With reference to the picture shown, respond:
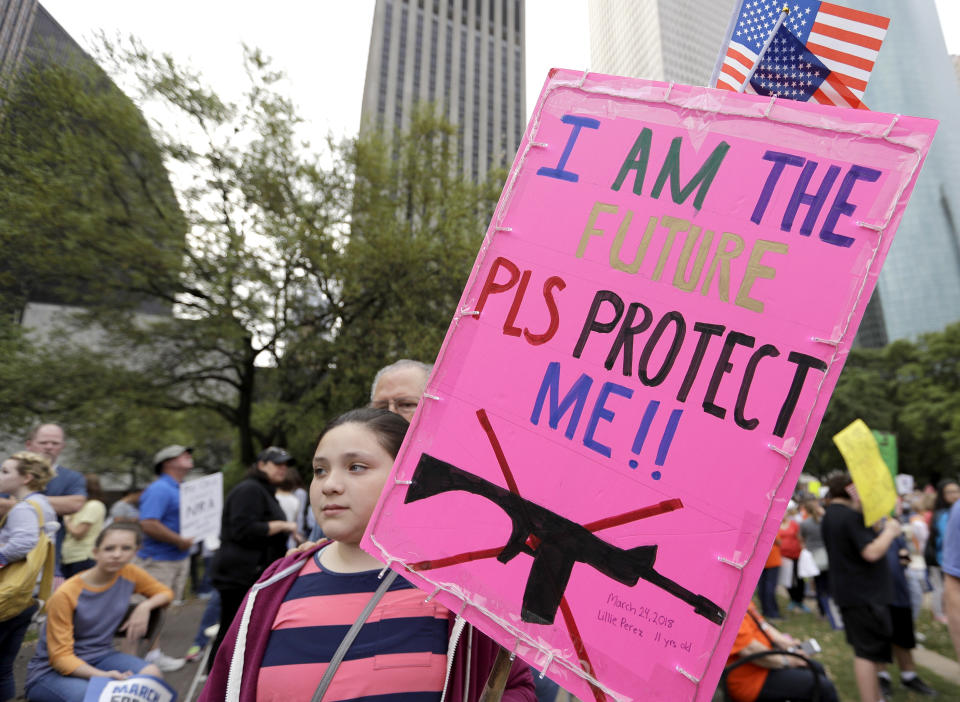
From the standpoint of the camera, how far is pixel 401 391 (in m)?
2.47

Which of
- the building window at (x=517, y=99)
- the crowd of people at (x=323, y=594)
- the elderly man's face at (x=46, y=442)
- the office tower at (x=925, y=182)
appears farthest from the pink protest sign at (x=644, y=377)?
the building window at (x=517, y=99)

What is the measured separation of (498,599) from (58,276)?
1321 cm

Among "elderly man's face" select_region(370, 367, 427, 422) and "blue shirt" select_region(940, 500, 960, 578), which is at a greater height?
"blue shirt" select_region(940, 500, 960, 578)

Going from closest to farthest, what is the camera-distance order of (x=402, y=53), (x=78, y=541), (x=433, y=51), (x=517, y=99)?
1. (x=78, y=541)
2. (x=402, y=53)
3. (x=433, y=51)
4. (x=517, y=99)

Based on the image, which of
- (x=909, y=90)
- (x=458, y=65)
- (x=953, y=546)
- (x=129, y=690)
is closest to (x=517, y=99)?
(x=458, y=65)

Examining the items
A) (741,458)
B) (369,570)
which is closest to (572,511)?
(741,458)

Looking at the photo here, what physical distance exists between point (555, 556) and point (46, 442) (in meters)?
4.82

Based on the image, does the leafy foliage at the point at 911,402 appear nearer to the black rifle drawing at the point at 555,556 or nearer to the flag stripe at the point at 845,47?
the flag stripe at the point at 845,47

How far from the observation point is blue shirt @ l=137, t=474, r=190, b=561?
4898 millimetres

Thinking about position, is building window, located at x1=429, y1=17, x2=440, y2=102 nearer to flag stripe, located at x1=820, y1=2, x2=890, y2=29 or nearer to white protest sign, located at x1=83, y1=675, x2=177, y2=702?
flag stripe, located at x1=820, y1=2, x2=890, y2=29

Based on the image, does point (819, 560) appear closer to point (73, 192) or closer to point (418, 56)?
point (73, 192)

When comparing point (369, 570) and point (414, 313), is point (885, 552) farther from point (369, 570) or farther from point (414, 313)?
point (414, 313)

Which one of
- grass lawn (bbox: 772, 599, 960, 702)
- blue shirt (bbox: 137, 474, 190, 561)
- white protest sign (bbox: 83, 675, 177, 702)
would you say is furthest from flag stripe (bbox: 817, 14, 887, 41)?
blue shirt (bbox: 137, 474, 190, 561)

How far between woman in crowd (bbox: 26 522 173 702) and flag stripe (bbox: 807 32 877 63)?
4142mm
